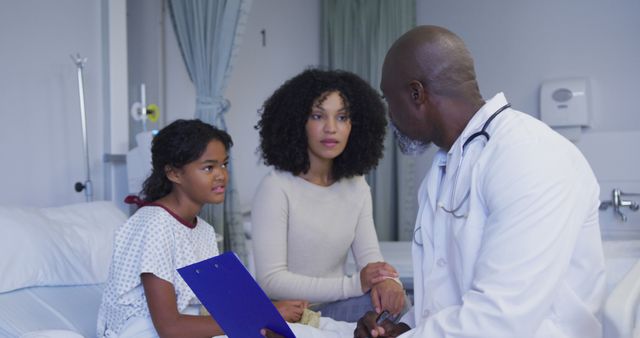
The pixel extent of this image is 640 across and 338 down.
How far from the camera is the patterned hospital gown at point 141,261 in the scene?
138 cm

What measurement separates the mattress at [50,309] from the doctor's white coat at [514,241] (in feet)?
3.33

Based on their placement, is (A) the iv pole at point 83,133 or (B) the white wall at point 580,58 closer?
(A) the iv pole at point 83,133

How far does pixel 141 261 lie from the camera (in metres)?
1.36

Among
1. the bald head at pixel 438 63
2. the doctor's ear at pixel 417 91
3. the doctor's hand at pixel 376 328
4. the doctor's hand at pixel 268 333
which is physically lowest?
the doctor's hand at pixel 376 328

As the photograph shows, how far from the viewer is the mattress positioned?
152cm

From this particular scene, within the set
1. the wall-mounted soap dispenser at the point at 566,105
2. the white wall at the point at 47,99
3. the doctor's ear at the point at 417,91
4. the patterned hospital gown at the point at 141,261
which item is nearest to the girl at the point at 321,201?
the patterned hospital gown at the point at 141,261

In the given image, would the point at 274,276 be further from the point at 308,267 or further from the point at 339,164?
the point at 339,164

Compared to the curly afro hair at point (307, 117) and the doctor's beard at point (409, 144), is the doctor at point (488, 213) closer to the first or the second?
the doctor's beard at point (409, 144)

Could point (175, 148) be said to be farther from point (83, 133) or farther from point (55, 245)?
point (83, 133)

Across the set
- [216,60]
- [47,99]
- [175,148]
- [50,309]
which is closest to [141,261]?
[175,148]

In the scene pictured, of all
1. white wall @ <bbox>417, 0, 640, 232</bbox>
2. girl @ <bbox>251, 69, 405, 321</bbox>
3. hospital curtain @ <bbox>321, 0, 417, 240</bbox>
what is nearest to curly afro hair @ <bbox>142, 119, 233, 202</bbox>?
girl @ <bbox>251, 69, 405, 321</bbox>

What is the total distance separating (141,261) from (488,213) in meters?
0.79

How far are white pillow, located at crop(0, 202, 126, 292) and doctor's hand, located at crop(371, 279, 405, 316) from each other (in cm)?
87

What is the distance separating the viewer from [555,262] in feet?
2.89
